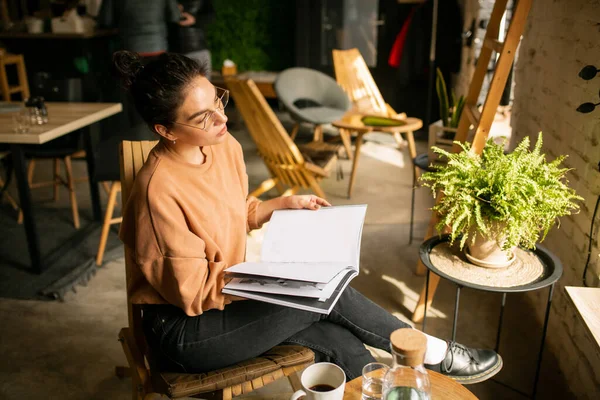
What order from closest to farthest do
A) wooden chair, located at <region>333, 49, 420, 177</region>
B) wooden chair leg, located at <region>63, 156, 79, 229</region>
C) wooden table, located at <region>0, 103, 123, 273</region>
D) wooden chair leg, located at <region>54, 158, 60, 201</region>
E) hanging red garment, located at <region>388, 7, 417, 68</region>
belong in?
1. wooden table, located at <region>0, 103, 123, 273</region>
2. wooden chair leg, located at <region>63, 156, 79, 229</region>
3. wooden chair leg, located at <region>54, 158, 60, 201</region>
4. wooden chair, located at <region>333, 49, 420, 177</region>
5. hanging red garment, located at <region>388, 7, 417, 68</region>

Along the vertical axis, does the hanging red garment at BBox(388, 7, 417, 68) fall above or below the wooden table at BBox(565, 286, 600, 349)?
above

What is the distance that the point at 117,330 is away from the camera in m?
2.44

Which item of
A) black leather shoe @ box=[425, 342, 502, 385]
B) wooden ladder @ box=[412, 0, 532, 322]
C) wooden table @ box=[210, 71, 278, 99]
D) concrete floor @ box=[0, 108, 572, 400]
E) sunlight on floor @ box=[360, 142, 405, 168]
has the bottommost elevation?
sunlight on floor @ box=[360, 142, 405, 168]

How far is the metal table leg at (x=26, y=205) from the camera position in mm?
2715

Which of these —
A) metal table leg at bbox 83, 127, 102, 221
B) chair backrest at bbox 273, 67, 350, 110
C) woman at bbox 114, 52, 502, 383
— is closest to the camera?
woman at bbox 114, 52, 502, 383

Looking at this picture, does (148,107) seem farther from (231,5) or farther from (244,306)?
(231,5)

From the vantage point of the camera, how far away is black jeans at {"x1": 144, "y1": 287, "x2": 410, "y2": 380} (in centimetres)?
141

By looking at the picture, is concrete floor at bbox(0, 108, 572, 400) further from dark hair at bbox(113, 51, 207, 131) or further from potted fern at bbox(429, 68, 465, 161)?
dark hair at bbox(113, 51, 207, 131)

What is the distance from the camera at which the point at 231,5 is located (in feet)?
21.9

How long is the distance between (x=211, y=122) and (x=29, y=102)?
199cm

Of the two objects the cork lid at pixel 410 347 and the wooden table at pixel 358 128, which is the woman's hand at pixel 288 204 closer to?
the cork lid at pixel 410 347

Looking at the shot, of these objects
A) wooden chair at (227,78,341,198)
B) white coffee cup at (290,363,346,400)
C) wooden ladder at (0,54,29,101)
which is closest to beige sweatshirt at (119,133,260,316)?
white coffee cup at (290,363,346,400)

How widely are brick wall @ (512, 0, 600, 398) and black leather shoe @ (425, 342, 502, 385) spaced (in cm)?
37

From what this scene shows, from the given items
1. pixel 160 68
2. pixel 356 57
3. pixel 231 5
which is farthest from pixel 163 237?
pixel 231 5
